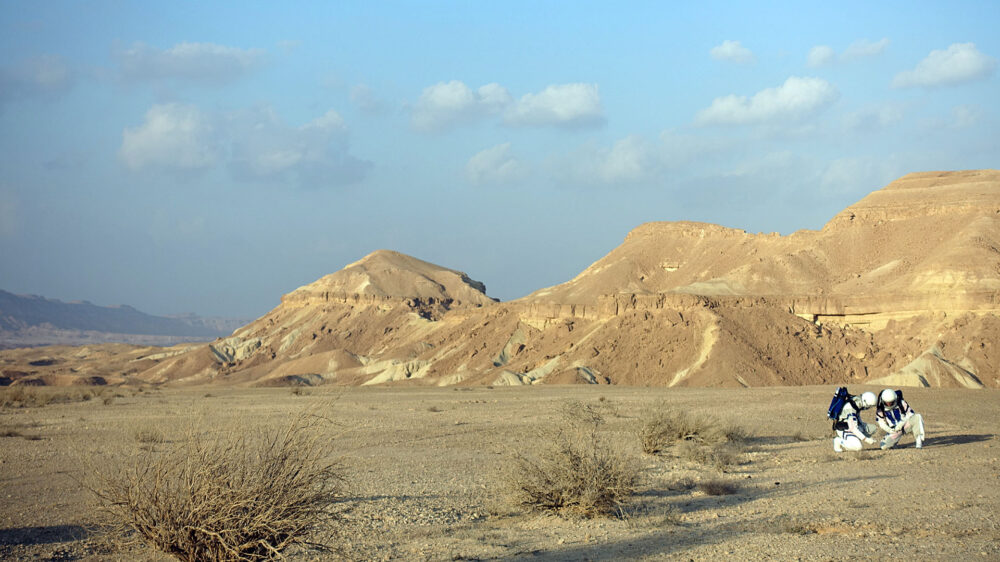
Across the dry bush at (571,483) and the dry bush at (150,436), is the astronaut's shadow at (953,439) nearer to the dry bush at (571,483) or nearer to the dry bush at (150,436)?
the dry bush at (571,483)

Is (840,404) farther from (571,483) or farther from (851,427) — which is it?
(571,483)

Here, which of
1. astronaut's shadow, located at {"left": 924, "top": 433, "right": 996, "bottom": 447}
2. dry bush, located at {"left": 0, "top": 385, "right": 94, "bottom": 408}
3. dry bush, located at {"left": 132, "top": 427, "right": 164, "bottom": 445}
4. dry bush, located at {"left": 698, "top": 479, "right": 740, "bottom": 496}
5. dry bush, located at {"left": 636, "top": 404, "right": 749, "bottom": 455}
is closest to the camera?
dry bush, located at {"left": 698, "top": 479, "right": 740, "bottom": 496}

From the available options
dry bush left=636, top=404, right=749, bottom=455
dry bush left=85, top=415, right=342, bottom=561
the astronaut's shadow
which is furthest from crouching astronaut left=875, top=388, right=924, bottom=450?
dry bush left=85, top=415, right=342, bottom=561

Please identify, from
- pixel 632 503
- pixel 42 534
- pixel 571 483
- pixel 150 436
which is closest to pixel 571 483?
pixel 571 483

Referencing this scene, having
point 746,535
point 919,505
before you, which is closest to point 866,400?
point 919,505

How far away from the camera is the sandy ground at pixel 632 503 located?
9625mm

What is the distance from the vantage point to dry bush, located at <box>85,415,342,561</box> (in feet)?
26.1

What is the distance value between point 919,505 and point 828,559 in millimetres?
3760

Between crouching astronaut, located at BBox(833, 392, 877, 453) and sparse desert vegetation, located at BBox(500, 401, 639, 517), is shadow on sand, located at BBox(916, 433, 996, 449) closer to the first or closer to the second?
crouching astronaut, located at BBox(833, 392, 877, 453)

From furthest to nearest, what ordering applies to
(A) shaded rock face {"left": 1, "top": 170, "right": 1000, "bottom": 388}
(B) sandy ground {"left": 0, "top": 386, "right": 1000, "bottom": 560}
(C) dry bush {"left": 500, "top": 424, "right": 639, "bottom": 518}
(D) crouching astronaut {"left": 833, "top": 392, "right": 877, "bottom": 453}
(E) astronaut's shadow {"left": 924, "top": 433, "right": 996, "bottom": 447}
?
(A) shaded rock face {"left": 1, "top": 170, "right": 1000, "bottom": 388}, (E) astronaut's shadow {"left": 924, "top": 433, "right": 996, "bottom": 447}, (D) crouching astronaut {"left": 833, "top": 392, "right": 877, "bottom": 453}, (C) dry bush {"left": 500, "top": 424, "right": 639, "bottom": 518}, (B) sandy ground {"left": 0, "top": 386, "right": 1000, "bottom": 560}

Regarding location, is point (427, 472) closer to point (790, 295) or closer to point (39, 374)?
point (790, 295)

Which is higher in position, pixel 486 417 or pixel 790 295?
pixel 790 295

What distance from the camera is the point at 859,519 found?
10828 mm

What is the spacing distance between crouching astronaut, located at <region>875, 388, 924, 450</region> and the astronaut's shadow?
111cm
